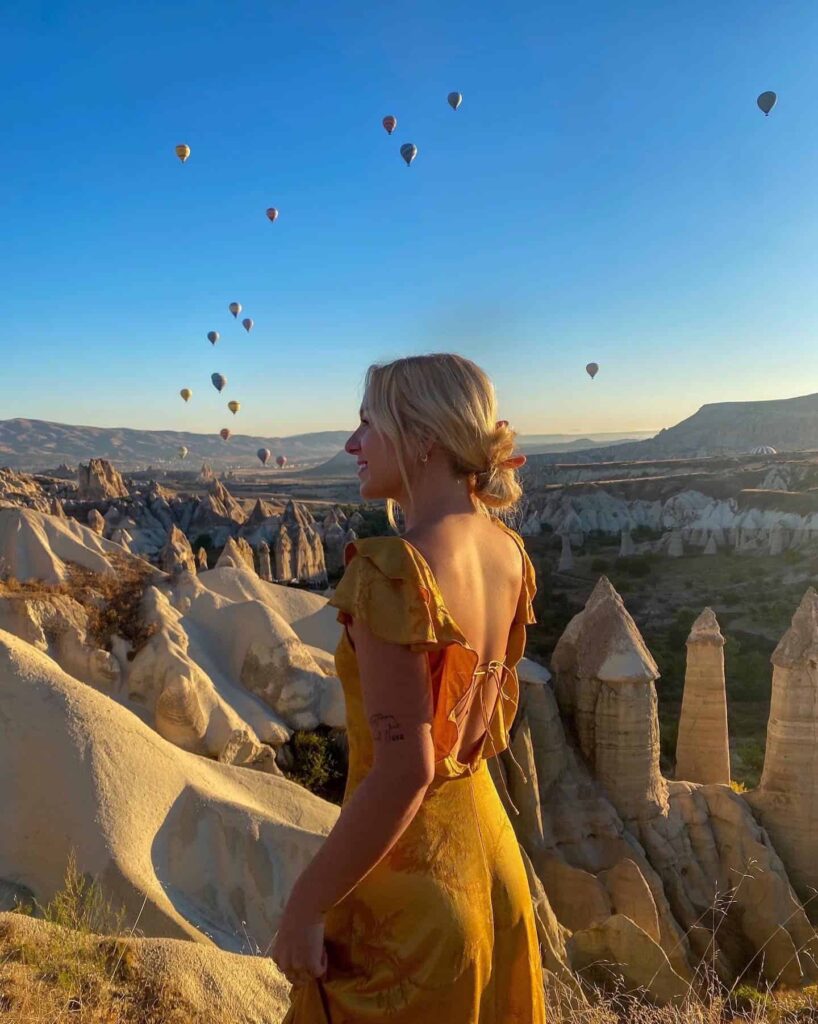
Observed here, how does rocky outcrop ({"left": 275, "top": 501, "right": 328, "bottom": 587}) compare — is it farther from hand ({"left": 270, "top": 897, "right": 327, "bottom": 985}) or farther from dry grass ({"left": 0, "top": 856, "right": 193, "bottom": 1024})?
hand ({"left": 270, "top": 897, "right": 327, "bottom": 985})

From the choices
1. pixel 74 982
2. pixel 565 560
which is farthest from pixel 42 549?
pixel 565 560

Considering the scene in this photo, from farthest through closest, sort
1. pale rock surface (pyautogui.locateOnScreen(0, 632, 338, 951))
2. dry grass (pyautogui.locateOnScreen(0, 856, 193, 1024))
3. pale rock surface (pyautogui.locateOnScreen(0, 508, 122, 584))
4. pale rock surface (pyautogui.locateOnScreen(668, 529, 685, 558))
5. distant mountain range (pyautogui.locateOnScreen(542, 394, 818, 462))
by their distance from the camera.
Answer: distant mountain range (pyautogui.locateOnScreen(542, 394, 818, 462))
pale rock surface (pyautogui.locateOnScreen(668, 529, 685, 558))
pale rock surface (pyautogui.locateOnScreen(0, 508, 122, 584))
pale rock surface (pyautogui.locateOnScreen(0, 632, 338, 951))
dry grass (pyautogui.locateOnScreen(0, 856, 193, 1024))

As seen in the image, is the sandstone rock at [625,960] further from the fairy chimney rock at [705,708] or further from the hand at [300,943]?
the hand at [300,943]

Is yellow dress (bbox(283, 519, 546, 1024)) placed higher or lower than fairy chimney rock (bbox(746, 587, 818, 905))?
higher

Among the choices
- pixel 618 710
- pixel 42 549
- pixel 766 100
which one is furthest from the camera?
pixel 766 100

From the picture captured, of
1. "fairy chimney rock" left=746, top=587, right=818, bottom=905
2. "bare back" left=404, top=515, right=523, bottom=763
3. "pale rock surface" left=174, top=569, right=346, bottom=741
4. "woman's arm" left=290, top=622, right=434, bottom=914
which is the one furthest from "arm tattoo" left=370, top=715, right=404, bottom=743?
"fairy chimney rock" left=746, top=587, right=818, bottom=905

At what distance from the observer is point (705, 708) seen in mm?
9422

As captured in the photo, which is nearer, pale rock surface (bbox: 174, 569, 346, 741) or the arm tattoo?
the arm tattoo

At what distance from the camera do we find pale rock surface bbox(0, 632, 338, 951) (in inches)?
183

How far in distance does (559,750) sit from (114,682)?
445cm

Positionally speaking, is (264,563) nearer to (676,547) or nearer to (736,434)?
(676,547)

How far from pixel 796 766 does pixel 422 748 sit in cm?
868

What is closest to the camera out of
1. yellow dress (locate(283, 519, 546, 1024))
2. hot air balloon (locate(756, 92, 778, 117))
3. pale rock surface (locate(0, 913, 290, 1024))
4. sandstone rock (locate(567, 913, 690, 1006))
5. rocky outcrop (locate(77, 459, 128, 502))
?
yellow dress (locate(283, 519, 546, 1024))

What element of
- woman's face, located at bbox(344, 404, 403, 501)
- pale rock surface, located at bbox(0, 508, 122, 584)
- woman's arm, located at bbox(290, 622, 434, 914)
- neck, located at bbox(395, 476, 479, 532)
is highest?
woman's face, located at bbox(344, 404, 403, 501)
